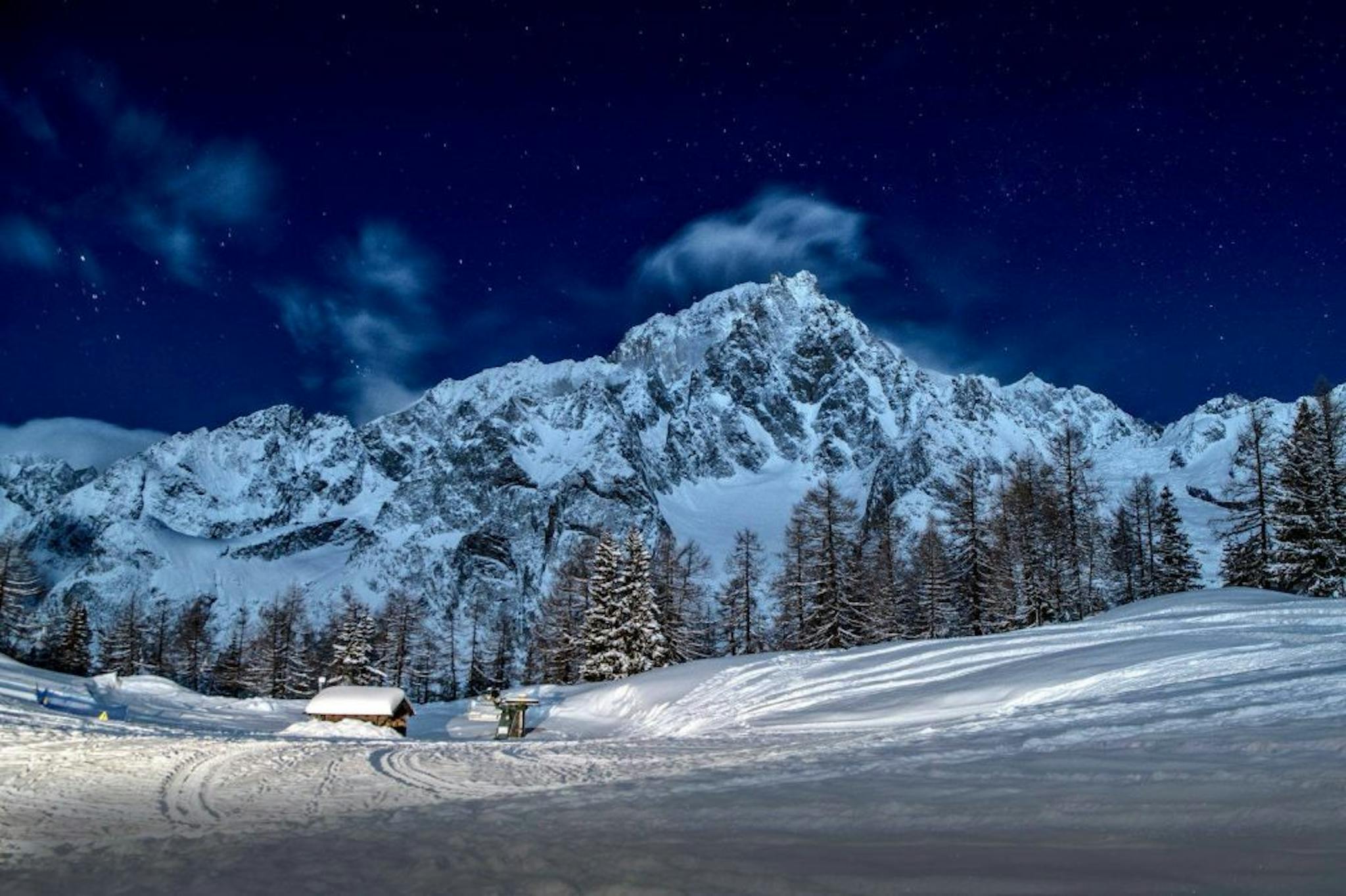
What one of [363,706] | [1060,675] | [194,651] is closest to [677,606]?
[363,706]

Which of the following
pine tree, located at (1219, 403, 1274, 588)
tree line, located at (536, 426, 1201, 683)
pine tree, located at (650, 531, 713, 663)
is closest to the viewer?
pine tree, located at (1219, 403, 1274, 588)

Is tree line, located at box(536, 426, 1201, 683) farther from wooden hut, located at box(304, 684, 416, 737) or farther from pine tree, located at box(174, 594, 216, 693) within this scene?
pine tree, located at box(174, 594, 216, 693)

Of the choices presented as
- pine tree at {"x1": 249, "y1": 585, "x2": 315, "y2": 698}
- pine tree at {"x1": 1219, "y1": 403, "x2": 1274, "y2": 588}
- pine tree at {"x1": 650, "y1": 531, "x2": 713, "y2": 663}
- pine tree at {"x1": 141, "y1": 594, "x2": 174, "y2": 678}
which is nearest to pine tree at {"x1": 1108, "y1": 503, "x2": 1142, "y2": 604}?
pine tree at {"x1": 1219, "y1": 403, "x2": 1274, "y2": 588}

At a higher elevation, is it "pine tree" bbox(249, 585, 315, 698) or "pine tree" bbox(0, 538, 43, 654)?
"pine tree" bbox(0, 538, 43, 654)

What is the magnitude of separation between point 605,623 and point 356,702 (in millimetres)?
17327

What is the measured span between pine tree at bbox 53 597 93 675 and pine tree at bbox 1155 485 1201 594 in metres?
64.1

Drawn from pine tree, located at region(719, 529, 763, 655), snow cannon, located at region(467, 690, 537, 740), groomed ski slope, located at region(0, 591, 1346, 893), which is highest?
pine tree, located at region(719, 529, 763, 655)

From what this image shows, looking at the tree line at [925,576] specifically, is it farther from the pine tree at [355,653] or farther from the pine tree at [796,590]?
the pine tree at [355,653]

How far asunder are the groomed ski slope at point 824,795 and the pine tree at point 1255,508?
17.7m

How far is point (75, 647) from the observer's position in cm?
5250

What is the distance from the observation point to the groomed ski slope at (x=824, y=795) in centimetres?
436

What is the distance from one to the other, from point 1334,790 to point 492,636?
11864cm

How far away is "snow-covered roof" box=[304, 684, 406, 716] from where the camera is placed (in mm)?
24500

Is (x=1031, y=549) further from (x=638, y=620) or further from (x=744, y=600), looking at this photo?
(x=638, y=620)
